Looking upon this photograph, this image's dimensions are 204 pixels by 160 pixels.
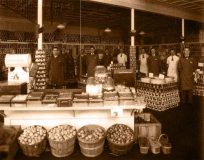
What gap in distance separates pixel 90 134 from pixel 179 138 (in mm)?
2130

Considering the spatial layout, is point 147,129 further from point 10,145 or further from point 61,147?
point 10,145

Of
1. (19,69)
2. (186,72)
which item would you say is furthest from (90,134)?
(186,72)

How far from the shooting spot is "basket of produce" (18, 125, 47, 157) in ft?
15.9

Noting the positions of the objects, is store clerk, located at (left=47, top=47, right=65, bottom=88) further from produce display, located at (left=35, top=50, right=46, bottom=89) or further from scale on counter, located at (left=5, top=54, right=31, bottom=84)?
scale on counter, located at (left=5, top=54, right=31, bottom=84)

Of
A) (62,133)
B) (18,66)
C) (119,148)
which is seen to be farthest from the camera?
(18,66)

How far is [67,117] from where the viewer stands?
552cm

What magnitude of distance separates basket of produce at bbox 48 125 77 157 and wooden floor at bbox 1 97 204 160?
11 centimetres

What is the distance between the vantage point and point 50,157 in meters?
4.94

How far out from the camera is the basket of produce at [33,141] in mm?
4859

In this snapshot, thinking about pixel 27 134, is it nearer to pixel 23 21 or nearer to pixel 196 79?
pixel 196 79

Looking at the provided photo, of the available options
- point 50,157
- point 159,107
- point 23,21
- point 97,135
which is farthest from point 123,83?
point 23,21

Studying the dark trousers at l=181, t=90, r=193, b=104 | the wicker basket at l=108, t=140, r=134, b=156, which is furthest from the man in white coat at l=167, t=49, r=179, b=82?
the wicker basket at l=108, t=140, r=134, b=156

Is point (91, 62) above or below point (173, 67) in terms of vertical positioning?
above

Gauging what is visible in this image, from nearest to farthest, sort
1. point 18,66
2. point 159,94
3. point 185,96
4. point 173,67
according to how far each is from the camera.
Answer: point 18,66, point 159,94, point 185,96, point 173,67
